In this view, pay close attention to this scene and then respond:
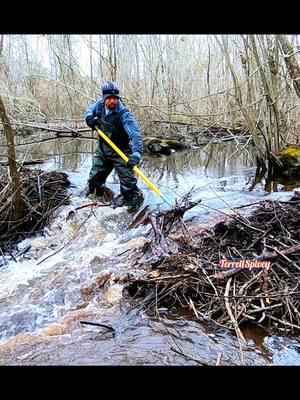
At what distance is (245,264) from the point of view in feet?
10.9

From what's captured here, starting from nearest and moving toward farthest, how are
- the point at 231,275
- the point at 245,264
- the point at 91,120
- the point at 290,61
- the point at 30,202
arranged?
the point at 231,275, the point at 245,264, the point at 30,202, the point at 290,61, the point at 91,120

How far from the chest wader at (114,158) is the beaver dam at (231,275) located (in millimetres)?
1620

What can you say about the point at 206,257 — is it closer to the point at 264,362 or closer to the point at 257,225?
the point at 257,225

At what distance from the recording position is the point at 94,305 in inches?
133

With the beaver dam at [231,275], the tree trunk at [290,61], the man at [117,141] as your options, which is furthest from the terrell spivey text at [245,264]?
the tree trunk at [290,61]

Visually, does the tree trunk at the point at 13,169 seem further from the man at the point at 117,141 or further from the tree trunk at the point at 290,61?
the tree trunk at the point at 290,61

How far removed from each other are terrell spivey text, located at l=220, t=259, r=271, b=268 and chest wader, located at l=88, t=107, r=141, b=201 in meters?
2.58

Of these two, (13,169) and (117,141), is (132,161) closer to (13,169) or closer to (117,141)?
(117,141)

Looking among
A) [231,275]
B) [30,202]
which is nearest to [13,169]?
[30,202]

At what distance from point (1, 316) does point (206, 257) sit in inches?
71.3

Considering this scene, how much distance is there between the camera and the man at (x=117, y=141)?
5469 mm

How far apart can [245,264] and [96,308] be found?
1293 millimetres

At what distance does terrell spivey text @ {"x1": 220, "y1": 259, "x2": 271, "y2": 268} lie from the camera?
328 cm
